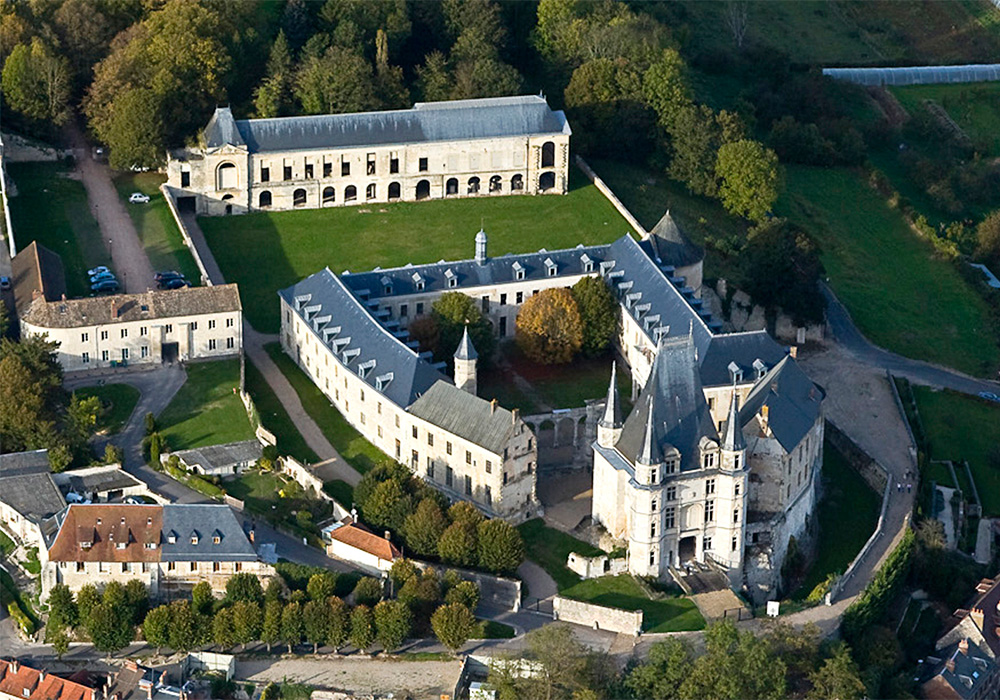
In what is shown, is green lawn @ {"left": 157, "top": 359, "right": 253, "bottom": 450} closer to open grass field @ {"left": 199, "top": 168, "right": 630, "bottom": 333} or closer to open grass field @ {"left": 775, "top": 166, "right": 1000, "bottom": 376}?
open grass field @ {"left": 199, "top": 168, "right": 630, "bottom": 333}

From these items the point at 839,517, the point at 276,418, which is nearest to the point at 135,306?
the point at 276,418

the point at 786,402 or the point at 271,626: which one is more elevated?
the point at 786,402

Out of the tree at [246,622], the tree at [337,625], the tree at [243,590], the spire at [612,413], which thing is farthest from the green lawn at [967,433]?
the tree at [246,622]

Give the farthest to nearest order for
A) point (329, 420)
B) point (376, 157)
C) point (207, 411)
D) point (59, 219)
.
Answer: point (376, 157) < point (59, 219) < point (329, 420) < point (207, 411)

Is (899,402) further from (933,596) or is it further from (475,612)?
(475,612)

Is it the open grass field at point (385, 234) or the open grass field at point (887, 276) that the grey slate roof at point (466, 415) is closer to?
the open grass field at point (385, 234)

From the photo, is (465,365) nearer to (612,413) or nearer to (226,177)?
(612,413)

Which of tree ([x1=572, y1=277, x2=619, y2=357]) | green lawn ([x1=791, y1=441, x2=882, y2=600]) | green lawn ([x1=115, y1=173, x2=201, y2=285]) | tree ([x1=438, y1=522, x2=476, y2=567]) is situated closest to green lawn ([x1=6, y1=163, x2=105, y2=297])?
green lawn ([x1=115, y1=173, x2=201, y2=285])
